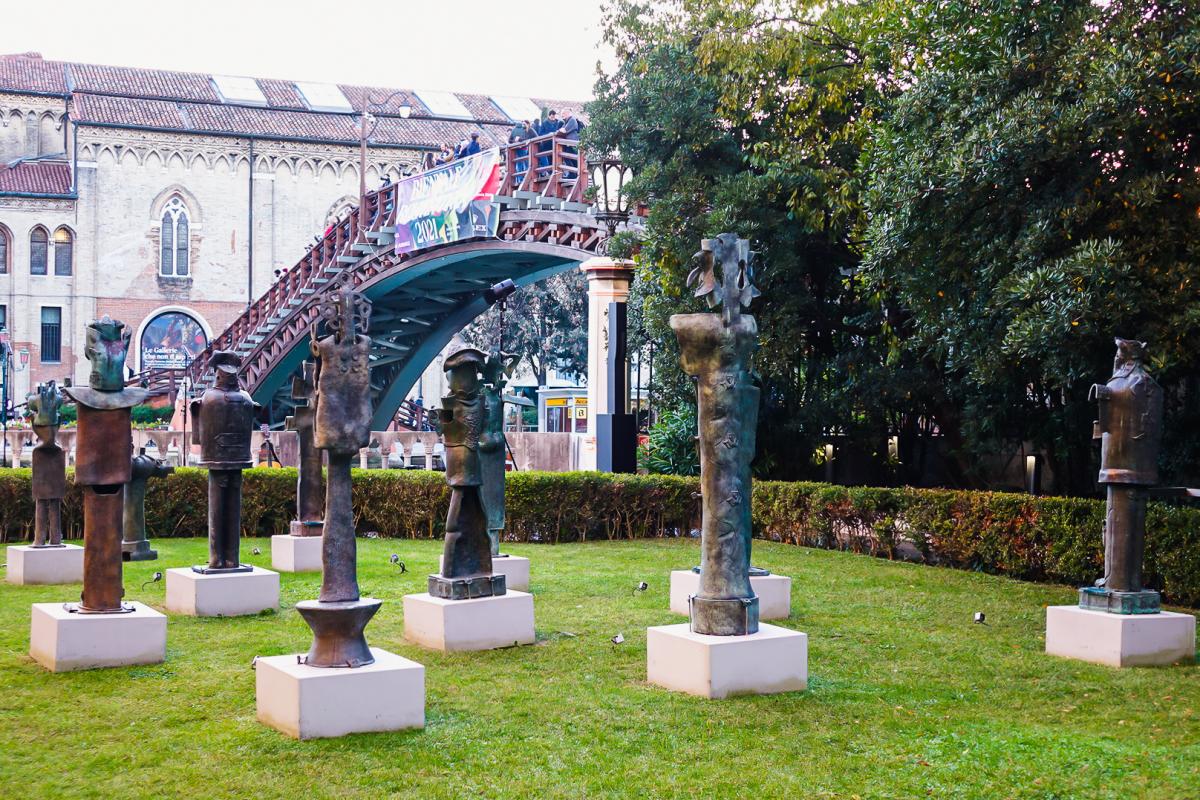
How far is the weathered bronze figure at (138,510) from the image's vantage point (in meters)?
14.0

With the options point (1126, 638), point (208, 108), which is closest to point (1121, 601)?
point (1126, 638)

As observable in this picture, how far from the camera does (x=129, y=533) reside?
14.6m

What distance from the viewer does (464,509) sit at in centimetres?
963

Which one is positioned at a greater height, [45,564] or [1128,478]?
[1128,478]

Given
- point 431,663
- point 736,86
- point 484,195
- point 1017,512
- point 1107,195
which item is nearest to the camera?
point 431,663

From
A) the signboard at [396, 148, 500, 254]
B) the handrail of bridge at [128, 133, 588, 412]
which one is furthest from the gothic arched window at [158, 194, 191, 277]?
the signboard at [396, 148, 500, 254]

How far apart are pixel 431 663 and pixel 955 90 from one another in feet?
25.3

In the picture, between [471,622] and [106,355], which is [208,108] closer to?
[106,355]

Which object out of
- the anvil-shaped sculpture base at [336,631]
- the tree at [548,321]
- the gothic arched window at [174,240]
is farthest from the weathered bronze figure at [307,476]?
the gothic arched window at [174,240]

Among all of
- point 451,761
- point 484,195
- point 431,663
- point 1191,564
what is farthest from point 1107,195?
point 484,195

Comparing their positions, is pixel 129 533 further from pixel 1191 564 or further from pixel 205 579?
pixel 1191 564

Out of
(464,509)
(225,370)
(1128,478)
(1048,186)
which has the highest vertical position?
(1048,186)

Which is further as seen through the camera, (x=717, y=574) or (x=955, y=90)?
(x=955, y=90)

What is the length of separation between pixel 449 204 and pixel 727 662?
69.7 ft
